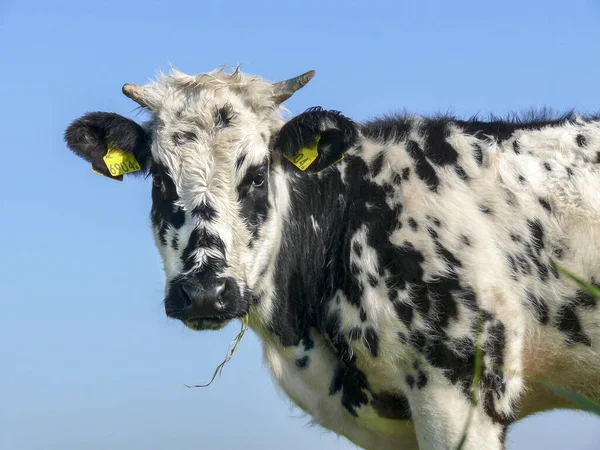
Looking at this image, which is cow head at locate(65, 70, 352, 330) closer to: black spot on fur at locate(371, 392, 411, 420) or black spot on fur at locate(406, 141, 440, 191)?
black spot on fur at locate(406, 141, 440, 191)

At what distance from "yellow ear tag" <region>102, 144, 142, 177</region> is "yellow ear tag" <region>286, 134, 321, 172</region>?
63.0 inches

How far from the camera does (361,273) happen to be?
22.1 ft

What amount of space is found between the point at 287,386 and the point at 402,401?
3.98 feet

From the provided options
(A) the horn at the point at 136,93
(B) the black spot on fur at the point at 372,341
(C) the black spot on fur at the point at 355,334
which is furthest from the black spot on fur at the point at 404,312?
(A) the horn at the point at 136,93

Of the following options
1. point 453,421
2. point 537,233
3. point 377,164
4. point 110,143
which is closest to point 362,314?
point 453,421

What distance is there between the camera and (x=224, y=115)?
283 inches

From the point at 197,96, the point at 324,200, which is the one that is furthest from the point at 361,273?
the point at 197,96

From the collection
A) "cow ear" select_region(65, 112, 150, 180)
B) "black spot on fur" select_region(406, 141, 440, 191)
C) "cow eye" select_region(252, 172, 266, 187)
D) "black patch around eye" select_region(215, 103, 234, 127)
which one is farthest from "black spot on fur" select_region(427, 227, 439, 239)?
"cow ear" select_region(65, 112, 150, 180)

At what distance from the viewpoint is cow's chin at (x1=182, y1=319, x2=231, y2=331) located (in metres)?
6.22

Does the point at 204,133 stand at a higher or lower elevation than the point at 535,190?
higher

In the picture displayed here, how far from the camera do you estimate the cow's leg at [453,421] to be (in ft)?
20.5

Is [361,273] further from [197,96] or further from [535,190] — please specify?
[197,96]

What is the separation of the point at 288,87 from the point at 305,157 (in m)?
0.93

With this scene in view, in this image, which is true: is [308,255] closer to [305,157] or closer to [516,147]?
[305,157]
